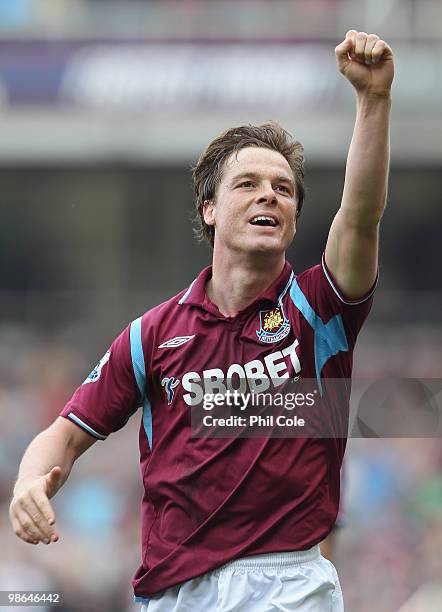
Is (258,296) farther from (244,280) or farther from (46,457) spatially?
(46,457)

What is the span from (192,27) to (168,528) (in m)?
12.2

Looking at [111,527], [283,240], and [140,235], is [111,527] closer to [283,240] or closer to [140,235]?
[283,240]

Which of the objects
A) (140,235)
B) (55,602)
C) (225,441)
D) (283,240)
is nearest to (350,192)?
(283,240)

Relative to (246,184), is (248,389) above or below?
below

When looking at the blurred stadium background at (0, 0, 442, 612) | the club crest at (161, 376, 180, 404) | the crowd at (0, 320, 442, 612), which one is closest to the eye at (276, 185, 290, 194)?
the club crest at (161, 376, 180, 404)

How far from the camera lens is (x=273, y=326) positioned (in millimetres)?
3686

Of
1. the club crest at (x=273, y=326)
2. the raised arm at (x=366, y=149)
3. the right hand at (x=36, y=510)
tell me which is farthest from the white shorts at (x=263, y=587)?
the raised arm at (x=366, y=149)

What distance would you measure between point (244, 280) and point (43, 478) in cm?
90

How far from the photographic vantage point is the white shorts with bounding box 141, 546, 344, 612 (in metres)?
3.52

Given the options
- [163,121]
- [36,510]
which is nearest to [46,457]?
[36,510]

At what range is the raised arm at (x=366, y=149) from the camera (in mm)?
3393

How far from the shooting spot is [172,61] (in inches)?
591

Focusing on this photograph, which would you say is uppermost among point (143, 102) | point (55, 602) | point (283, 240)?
point (143, 102)

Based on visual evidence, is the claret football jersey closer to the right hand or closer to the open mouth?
the open mouth
